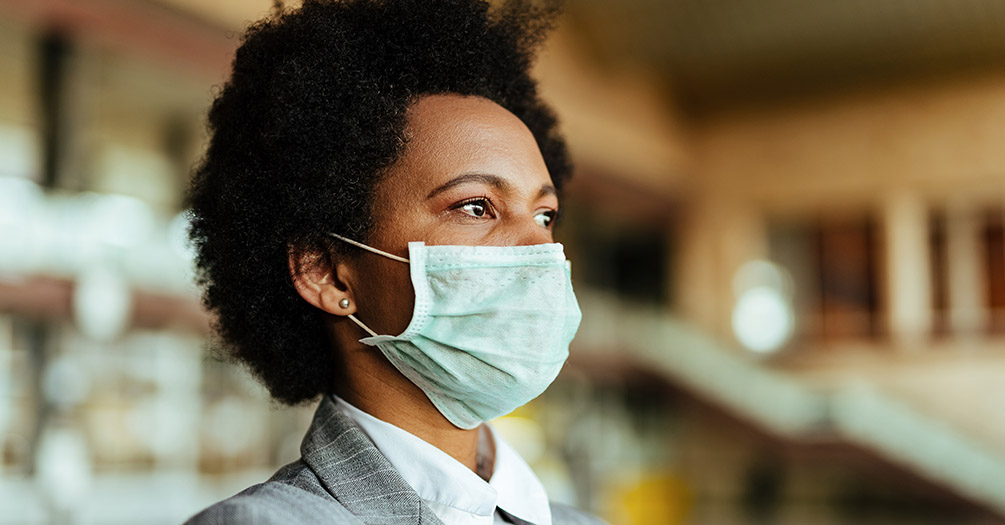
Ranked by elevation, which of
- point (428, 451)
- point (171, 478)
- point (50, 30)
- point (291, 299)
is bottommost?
point (171, 478)

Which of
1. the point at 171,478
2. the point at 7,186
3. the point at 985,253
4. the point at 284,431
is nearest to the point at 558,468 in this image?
the point at 284,431

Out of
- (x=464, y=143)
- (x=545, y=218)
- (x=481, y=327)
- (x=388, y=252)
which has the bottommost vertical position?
(x=481, y=327)

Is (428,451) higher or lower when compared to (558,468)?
higher

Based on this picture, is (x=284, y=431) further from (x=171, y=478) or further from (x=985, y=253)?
(x=985, y=253)

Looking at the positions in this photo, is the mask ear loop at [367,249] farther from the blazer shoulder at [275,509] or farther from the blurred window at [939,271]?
the blurred window at [939,271]

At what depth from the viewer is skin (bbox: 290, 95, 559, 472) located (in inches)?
80.3

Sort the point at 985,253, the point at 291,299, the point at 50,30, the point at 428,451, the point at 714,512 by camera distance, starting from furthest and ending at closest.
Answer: the point at 714,512
the point at 985,253
the point at 50,30
the point at 291,299
the point at 428,451

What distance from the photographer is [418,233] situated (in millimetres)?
2039

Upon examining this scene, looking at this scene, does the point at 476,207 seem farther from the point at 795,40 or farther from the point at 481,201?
the point at 795,40

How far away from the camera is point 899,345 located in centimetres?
1925

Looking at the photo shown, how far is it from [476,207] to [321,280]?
1.19 ft

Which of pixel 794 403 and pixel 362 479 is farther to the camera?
pixel 794 403

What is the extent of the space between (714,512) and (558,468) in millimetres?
3868

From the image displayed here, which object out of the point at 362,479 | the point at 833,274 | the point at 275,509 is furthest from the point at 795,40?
the point at 275,509
